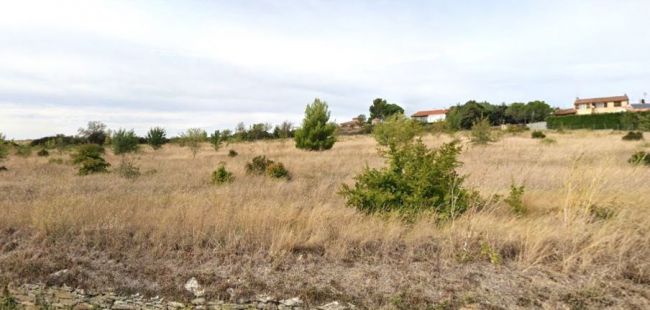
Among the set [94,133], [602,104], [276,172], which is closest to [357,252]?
[276,172]

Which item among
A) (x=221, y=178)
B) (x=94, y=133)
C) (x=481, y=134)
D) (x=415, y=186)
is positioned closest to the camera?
(x=415, y=186)

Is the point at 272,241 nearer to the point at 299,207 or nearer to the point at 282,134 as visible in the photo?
the point at 299,207

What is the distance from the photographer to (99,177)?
13562mm

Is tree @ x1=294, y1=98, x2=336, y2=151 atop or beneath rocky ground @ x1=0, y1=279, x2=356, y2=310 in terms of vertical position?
atop

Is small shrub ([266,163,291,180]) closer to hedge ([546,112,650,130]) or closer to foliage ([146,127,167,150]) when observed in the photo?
foliage ([146,127,167,150])

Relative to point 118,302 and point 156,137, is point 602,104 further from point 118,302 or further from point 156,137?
point 118,302

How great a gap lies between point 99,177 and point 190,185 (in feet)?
14.2

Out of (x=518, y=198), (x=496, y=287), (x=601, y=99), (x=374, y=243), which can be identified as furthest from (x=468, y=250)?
Result: (x=601, y=99)

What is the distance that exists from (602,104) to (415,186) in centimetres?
9909

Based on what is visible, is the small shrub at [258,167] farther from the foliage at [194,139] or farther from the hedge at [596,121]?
the hedge at [596,121]

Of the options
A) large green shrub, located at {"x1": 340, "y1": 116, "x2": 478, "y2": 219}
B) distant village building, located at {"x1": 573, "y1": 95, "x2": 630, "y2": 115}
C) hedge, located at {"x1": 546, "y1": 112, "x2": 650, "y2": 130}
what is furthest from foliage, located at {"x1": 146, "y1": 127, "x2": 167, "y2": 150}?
distant village building, located at {"x1": 573, "y1": 95, "x2": 630, "y2": 115}

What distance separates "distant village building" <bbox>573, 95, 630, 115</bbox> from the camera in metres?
82.5

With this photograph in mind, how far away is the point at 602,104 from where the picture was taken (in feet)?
280

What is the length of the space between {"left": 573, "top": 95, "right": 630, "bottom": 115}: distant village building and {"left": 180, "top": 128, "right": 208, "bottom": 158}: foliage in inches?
3187
